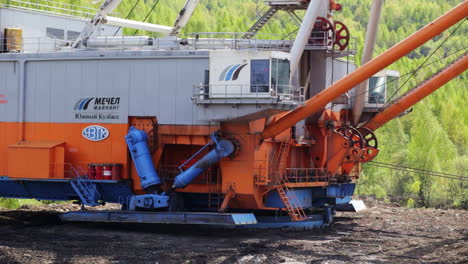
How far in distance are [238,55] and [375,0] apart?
190 inches

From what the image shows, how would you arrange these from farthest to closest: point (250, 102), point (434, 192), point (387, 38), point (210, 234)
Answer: point (387, 38) < point (434, 192) < point (210, 234) < point (250, 102)

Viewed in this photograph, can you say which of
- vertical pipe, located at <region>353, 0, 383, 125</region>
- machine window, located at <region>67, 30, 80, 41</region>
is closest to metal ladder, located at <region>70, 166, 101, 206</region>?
machine window, located at <region>67, 30, 80, 41</region>

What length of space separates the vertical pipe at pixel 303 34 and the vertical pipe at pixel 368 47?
5.65 ft

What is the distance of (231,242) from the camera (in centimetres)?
2227

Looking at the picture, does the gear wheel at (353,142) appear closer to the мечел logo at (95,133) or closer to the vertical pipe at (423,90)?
the vertical pipe at (423,90)

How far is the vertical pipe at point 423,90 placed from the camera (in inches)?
944

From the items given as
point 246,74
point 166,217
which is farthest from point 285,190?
point 246,74

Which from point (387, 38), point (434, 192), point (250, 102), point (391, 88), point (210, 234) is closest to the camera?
point (250, 102)

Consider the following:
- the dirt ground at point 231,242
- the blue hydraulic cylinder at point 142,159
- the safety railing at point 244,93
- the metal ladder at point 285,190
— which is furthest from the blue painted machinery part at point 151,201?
the metal ladder at point 285,190

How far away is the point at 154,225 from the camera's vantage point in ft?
83.5

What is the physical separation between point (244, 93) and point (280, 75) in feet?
3.62

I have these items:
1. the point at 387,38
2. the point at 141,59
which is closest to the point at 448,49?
the point at 387,38

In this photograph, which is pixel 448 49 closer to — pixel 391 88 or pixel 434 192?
pixel 434 192

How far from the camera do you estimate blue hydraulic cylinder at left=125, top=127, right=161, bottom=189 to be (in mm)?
23625
